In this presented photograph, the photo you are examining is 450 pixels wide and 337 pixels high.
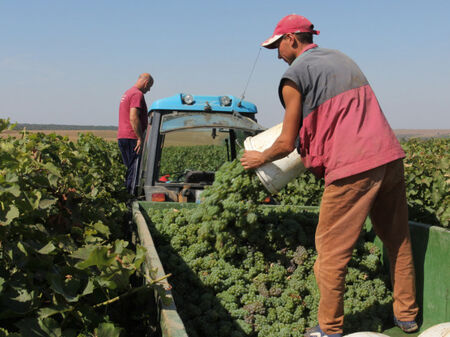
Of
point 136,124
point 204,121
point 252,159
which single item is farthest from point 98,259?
point 136,124

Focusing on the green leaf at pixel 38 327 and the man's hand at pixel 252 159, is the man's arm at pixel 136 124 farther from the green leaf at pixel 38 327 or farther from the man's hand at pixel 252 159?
the green leaf at pixel 38 327

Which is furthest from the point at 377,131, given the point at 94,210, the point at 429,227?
the point at 94,210

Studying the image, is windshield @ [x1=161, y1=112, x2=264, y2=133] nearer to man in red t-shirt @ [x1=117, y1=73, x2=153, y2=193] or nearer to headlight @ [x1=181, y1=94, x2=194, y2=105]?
headlight @ [x1=181, y1=94, x2=194, y2=105]

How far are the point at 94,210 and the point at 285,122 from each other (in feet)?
4.46

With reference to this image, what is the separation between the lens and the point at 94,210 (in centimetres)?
292

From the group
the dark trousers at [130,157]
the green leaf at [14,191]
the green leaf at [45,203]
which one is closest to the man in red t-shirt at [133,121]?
the dark trousers at [130,157]

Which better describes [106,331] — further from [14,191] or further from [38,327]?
[14,191]

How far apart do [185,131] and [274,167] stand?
6.93 feet

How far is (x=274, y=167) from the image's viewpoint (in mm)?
3672

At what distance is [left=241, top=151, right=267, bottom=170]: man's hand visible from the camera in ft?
11.6

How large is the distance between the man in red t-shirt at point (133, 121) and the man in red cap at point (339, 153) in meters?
4.18

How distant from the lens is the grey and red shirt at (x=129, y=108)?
7.07 metres

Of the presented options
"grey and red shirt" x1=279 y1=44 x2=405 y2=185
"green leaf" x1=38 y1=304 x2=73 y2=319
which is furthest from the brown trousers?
"green leaf" x1=38 y1=304 x2=73 y2=319

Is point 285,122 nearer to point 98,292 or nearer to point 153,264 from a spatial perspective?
point 153,264
